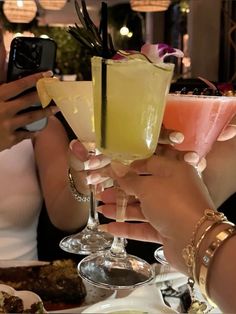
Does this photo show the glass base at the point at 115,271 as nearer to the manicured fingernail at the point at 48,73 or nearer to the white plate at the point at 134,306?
the white plate at the point at 134,306

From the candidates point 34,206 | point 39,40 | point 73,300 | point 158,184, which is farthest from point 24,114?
point 158,184

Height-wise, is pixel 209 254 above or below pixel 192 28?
above

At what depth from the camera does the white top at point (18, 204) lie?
1676 mm

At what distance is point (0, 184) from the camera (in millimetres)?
1679

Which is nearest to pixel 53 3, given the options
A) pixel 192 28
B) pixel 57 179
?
pixel 192 28

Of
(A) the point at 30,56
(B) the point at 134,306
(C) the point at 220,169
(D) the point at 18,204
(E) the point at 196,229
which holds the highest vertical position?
Answer: (A) the point at 30,56

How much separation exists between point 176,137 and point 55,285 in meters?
0.53

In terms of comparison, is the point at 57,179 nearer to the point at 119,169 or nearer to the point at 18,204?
the point at 18,204

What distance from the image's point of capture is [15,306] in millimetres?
1050

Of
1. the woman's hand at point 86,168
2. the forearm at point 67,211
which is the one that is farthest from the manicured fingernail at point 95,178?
the forearm at point 67,211

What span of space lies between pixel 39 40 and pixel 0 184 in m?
0.52

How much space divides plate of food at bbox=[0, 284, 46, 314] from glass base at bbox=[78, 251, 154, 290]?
0.35 feet

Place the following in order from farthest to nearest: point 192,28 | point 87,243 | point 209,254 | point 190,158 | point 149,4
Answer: point 149,4, point 192,28, point 87,243, point 190,158, point 209,254

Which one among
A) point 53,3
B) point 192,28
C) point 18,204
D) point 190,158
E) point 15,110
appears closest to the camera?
point 190,158
